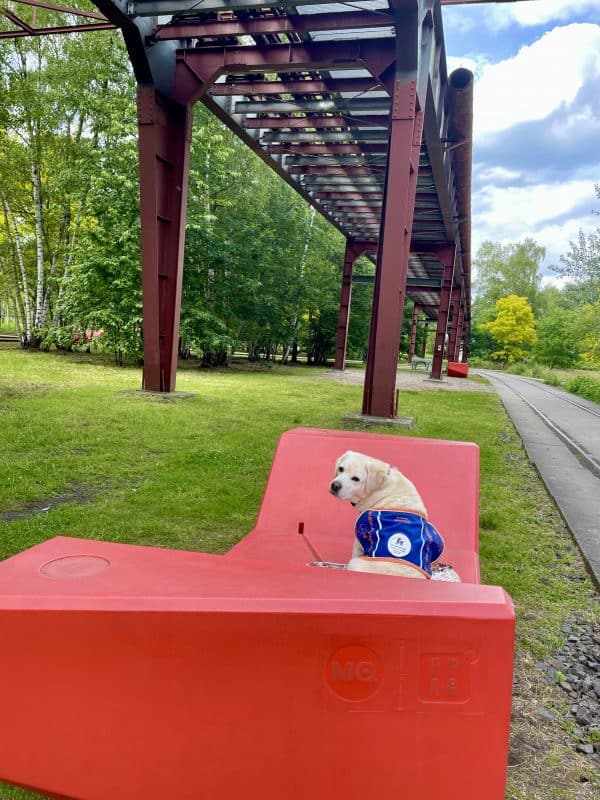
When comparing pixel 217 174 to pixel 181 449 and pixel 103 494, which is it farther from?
pixel 103 494

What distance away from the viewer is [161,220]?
11.6 metres

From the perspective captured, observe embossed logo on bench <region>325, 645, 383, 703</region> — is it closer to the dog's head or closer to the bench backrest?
the dog's head

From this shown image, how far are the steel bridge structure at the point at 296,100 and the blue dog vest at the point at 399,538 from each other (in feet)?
26.0

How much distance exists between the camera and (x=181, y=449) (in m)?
7.48

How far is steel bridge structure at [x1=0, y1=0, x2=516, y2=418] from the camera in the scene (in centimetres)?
955

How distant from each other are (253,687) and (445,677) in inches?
15.5

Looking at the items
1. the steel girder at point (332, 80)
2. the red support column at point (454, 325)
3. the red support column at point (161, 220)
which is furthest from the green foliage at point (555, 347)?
the red support column at point (161, 220)

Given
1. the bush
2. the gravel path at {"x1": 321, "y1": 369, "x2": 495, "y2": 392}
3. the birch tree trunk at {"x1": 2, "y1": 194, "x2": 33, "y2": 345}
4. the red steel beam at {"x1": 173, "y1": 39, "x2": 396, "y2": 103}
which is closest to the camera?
the red steel beam at {"x1": 173, "y1": 39, "x2": 396, "y2": 103}

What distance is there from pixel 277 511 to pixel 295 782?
2.41 metres

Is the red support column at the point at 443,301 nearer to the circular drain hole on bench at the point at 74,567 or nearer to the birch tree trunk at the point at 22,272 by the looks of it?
the birch tree trunk at the point at 22,272

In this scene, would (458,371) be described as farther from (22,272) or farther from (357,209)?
(22,272)

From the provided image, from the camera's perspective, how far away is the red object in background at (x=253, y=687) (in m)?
1.22

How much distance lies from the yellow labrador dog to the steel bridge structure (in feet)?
25.4

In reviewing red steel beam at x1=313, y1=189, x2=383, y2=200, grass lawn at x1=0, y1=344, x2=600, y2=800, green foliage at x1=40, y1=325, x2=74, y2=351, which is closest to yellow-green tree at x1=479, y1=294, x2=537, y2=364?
red steel beam at x1=313, y1=189, x2=383, y2=200
